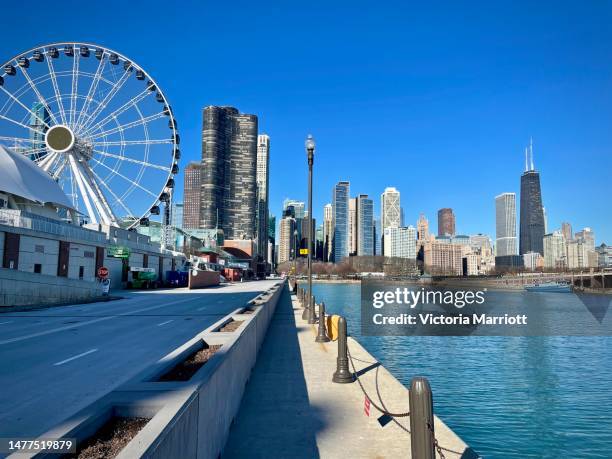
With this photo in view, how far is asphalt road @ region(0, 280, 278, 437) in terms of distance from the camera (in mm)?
7621

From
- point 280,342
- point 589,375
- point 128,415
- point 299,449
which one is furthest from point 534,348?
point 128,415

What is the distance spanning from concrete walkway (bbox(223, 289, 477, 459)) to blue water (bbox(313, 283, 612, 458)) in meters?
2.66

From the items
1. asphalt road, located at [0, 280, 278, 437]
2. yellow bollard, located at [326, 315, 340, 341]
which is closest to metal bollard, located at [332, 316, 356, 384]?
asphalt road, located at [0, 280, 278, 437]

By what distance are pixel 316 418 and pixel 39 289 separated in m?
29.8

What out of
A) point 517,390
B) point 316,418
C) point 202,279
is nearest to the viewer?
point 316,418

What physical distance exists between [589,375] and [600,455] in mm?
9474

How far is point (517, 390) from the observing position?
14.4 meters

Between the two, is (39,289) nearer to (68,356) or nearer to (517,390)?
(68,356)

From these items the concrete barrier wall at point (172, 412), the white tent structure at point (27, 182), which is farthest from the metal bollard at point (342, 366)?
the white tent structure at point (27, 182)

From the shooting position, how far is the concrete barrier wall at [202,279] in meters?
58.8

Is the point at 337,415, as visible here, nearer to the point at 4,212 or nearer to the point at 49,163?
the point at 4,212

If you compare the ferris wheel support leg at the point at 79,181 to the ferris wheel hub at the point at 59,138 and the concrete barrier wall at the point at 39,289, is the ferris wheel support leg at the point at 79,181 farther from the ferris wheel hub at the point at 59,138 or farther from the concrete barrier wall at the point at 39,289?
the concrete barrier wall at the point at 39,289

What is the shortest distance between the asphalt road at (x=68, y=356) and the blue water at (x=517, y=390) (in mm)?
7603

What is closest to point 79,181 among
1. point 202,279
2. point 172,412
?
point 202,279
